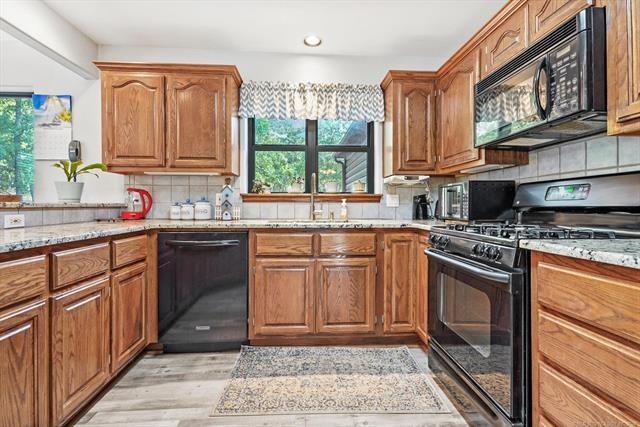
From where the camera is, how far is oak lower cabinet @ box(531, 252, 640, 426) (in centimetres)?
85

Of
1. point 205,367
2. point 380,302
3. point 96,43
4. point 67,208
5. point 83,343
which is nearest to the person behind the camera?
point 83,343

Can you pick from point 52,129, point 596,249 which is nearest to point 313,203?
point 596,249

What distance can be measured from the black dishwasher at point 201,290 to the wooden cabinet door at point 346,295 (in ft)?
1.77

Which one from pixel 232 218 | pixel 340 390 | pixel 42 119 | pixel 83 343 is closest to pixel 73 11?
pixel 42 119

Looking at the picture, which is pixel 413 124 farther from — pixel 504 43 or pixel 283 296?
pixel 283 296

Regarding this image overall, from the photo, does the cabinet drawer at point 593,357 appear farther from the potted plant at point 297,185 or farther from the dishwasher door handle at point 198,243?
the potted plant at point 297,185

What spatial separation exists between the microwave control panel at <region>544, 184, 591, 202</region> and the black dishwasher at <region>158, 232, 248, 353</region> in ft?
6.16

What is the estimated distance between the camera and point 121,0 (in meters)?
2.30

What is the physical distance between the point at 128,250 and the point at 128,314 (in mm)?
379

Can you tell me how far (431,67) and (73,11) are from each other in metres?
2.90

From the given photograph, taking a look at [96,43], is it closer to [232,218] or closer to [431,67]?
[232,218]

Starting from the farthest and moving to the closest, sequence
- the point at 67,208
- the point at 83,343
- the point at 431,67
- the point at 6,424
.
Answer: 1. the point at 431,67
2. the point at 67,208
3. the point at 83,343
4. the point at 6,424

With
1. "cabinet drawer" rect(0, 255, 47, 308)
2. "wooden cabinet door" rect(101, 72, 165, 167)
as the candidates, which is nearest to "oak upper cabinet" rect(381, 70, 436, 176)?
"wooden cabinet door" rect(101, 72, 165, 167)

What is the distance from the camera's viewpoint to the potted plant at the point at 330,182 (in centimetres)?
311
